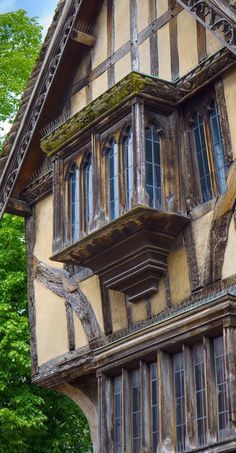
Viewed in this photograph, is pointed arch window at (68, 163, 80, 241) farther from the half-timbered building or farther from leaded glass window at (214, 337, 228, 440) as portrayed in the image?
leaded glass window at (214, 337, 228, 440)

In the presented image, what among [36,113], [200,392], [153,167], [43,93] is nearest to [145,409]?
[200,392]

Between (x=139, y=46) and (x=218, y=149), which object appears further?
(x=139, y=46)

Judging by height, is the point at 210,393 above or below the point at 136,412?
below

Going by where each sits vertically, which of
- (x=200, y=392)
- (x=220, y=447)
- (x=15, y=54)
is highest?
(x=15, y=54)

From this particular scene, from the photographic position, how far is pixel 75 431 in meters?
18.4

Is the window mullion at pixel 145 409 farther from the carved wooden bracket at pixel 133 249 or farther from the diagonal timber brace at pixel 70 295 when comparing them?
the diagonal timber brace at pixel 70 295

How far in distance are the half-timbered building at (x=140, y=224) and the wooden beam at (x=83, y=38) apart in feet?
0.06

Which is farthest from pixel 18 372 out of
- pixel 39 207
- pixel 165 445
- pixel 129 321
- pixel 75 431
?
pixel 165 445

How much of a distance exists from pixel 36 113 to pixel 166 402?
5042 millimetres

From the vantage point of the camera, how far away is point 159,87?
11062mm

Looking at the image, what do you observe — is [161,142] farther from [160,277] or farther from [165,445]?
[165,445]

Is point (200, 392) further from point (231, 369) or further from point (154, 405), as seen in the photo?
point (154, 405)

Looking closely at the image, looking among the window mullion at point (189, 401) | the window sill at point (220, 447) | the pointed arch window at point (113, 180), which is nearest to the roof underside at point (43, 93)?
the pointed arch window at point (113, 180)

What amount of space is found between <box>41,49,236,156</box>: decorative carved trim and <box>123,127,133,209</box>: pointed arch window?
0.42m
